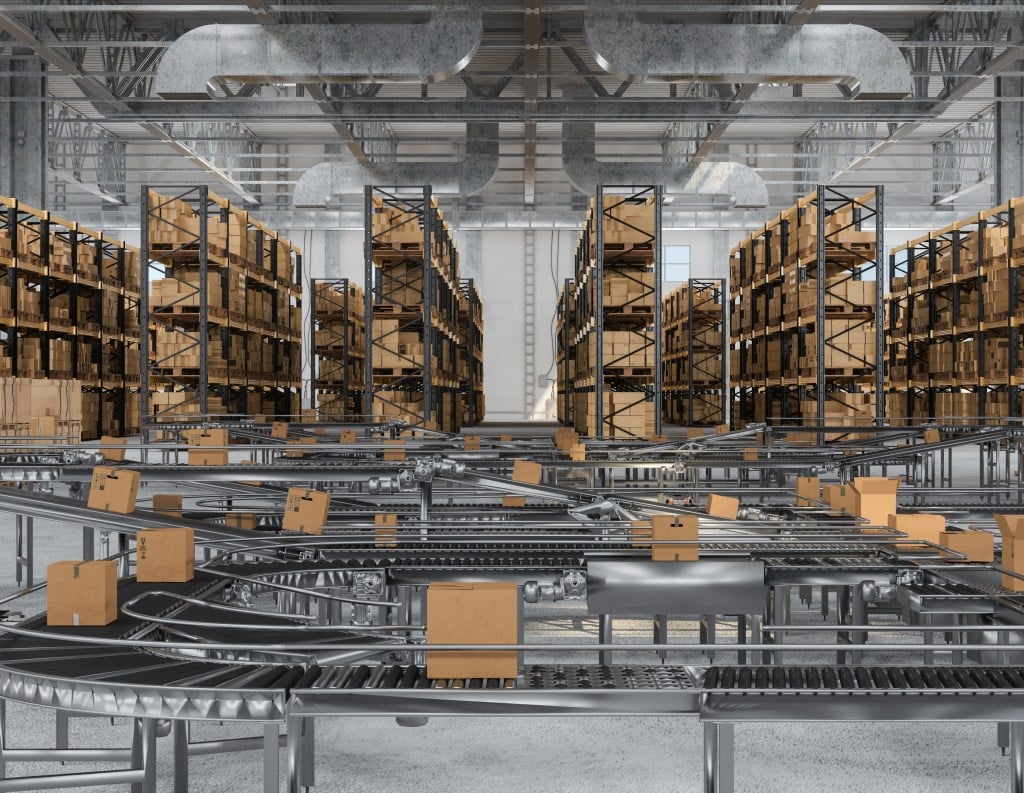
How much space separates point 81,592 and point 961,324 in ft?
53.0

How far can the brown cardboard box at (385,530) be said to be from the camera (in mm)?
3793

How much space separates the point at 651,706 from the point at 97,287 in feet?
56.0

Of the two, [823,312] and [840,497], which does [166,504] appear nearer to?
[840,497]

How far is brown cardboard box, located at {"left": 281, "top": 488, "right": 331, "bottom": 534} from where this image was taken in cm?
387

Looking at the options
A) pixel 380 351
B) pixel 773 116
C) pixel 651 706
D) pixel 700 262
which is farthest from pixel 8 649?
pixel 700 262

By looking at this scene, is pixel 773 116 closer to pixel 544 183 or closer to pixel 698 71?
pixel 698 71

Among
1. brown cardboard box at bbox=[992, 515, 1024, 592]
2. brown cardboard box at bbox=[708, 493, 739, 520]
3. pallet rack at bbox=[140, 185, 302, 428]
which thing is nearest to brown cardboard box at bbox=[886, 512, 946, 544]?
brown cardboard box at bbox=[992, 515, 1024, 592]

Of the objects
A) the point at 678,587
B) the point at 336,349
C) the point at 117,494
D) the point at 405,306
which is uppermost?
the point at 405,306

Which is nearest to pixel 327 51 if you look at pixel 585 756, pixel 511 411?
pixel 585 756

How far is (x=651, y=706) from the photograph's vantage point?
71.6 inches

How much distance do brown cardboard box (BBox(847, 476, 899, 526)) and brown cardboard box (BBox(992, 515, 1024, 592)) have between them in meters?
0.90

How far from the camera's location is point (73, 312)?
53.1 ft

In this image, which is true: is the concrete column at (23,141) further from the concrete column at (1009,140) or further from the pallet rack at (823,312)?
the concrete column at (1009,140)

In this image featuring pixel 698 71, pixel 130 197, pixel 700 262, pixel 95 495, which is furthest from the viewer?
pixel 700 262
